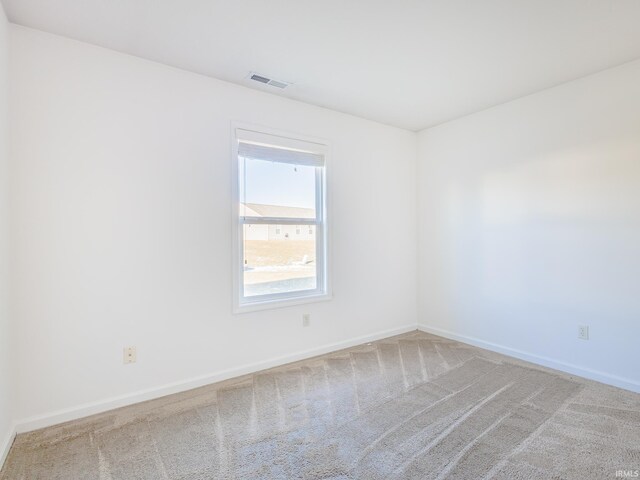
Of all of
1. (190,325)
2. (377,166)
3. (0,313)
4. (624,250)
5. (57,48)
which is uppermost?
(57,48)

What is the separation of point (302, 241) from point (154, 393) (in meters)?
1.80

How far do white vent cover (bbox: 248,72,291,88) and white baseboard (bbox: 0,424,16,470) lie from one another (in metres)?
2.87

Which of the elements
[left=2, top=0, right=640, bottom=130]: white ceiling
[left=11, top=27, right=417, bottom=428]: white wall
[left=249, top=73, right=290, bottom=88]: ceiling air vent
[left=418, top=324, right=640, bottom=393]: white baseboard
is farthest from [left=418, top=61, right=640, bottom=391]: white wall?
[left=249, top=73, right=290, bottom=88]: ceiling air vent

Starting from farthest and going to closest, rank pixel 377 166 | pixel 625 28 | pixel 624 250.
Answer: pixel 377 166 → pixel 624 250 → pixel 625 28

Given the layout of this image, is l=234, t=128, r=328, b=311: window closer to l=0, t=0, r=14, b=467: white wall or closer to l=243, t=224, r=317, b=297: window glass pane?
l=243, t=224, r=317, b=297: window glass pane

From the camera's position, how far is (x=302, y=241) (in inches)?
134

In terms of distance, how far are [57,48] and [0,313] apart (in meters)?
1.70

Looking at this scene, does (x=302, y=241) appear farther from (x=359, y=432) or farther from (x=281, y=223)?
(x=359, y=432)

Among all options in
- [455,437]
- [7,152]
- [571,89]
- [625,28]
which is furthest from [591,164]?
[7,152]

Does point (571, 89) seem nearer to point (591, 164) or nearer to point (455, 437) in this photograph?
point (591, 164)

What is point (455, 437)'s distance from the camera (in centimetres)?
201

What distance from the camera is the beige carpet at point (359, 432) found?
69.0 inches

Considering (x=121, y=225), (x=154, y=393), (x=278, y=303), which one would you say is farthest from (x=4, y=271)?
(x=278, y=303)

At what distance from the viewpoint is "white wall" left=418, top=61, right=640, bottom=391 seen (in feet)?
8.68
